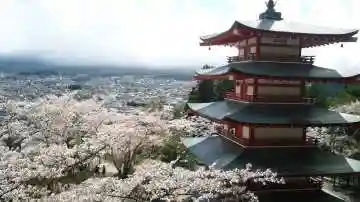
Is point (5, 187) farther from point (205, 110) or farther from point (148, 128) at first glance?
point (148, 128)

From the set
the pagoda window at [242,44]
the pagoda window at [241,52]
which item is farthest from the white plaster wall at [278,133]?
the pagoda window at [242,44]

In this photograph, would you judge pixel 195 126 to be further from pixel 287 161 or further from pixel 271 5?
pixel 287 161

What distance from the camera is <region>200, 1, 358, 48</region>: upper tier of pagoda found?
14.5 m

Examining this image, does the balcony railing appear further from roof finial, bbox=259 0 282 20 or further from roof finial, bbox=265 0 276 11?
roof finial, bbox=265 0 276 11

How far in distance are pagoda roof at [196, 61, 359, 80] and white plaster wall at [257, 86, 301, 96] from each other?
0.75m

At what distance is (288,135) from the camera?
1492 cm

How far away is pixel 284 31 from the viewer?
Answer: 1459 cm

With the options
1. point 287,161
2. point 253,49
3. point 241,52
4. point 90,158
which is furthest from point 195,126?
point 287,161

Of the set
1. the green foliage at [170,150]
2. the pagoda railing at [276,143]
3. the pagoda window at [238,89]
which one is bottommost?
the green foliage at [170,150]

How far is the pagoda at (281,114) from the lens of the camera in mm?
13914

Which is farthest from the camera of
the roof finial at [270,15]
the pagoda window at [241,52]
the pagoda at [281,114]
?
the pagoda window at [241,52]

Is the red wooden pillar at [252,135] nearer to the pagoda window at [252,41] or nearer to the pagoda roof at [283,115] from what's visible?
the pagoda roof at [283,115]

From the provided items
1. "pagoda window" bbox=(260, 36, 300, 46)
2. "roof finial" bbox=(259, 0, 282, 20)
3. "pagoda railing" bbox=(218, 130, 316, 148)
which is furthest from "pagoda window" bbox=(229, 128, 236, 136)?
"roof finial" bbox=(259, 0, 282, 20)

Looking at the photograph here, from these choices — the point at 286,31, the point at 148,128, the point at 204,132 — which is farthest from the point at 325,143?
the point at 286,31
